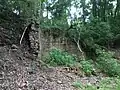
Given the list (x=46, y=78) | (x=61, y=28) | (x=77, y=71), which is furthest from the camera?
(x=61, y=28)

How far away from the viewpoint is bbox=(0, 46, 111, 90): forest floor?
6.04 meters

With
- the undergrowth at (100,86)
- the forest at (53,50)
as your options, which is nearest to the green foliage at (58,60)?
the forest at (53,50)

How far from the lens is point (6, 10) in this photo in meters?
10.5

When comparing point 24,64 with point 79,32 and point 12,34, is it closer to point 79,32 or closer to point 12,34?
point 12,34

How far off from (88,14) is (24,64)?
11671mm

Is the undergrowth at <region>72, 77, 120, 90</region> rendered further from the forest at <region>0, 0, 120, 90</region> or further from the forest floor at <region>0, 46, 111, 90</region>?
the forest floor at <region>0, 46, 111, 90</region>

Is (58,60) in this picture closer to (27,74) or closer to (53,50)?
(53,50)

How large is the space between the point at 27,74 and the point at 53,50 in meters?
3.78

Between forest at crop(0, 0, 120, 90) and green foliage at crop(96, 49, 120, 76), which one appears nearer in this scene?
forest at crop(0, 0, 120, 90)

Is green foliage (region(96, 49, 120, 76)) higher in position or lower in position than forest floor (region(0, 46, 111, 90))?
lower

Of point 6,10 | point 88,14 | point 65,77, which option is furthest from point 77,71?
point 88,14

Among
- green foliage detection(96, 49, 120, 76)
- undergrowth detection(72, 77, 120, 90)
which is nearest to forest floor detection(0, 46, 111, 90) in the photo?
undergrowth detection(72, 77, 120, 90)

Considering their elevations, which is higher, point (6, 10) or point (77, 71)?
point (6, 10)

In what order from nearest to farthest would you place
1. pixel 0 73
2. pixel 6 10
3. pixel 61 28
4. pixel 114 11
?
1. pixel 0 73
2. pixel 6 10
3. pixel 61 28
4. pixel 114 11
